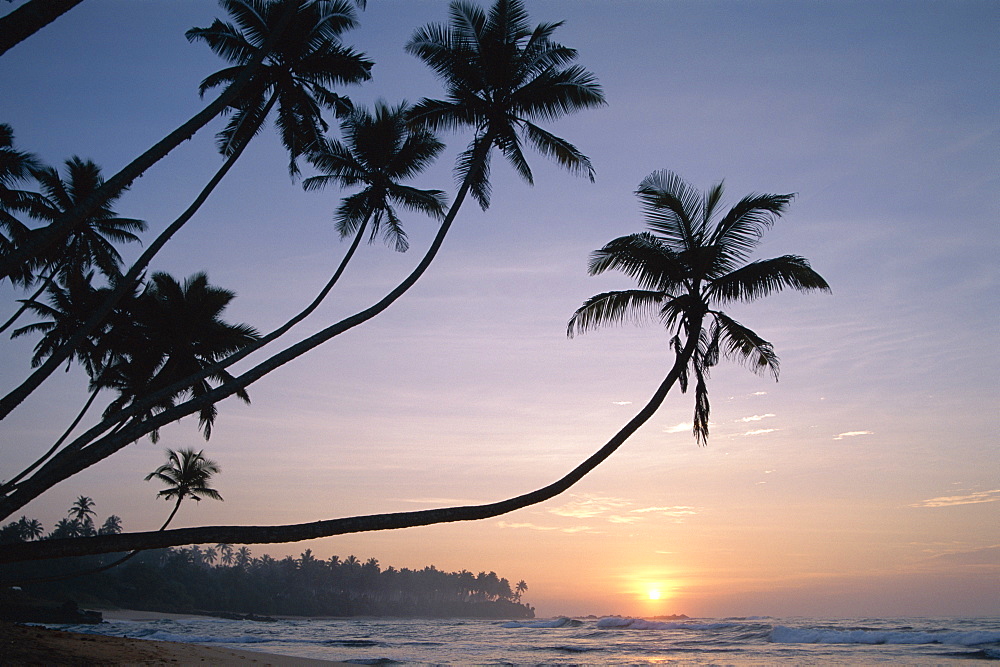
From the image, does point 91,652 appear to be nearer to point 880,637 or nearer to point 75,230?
point 75,230

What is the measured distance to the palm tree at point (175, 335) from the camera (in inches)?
778

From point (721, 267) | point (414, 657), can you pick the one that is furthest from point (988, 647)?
point (721, 267)

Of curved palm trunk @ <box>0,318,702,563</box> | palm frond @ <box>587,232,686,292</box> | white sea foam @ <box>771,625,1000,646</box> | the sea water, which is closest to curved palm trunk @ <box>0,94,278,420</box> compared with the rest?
curved palm trunk @ <box>0,318,702,563</box>

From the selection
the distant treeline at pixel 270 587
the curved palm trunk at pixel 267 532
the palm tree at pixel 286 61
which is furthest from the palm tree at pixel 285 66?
the distant treeline at pixel 270 587

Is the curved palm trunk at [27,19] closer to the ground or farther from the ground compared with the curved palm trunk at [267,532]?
farther from the ground

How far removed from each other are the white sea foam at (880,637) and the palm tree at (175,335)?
3125 centimetres

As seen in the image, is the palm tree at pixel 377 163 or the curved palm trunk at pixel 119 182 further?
the palm tree at pixel 377 163

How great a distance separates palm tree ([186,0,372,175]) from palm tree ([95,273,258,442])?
833cm

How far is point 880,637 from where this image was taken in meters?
32.7

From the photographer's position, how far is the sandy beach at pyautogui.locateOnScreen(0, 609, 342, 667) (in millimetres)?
11282

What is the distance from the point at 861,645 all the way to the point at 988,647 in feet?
17.2

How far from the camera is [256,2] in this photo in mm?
12484

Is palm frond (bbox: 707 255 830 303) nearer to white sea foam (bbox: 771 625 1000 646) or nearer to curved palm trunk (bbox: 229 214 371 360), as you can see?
curved palm trunk (bbox: 229 214 371 360)

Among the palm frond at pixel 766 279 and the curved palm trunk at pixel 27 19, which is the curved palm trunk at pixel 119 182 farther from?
the palm frond at pixel 766 279
